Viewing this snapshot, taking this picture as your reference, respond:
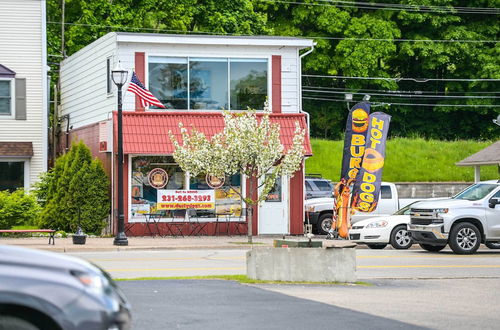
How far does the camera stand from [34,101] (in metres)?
40.5

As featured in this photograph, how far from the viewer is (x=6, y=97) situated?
39.8m

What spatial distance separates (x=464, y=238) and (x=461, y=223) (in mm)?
399

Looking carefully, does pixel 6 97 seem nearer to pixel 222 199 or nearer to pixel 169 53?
pixel 169 53

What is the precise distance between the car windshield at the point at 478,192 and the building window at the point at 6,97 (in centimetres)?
1884

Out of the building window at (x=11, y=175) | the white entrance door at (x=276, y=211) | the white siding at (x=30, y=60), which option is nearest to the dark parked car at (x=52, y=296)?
the white entrance door at (x=276, y=211)

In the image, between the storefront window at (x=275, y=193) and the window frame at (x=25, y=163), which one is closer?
the storefront window at (x=275, y=193)

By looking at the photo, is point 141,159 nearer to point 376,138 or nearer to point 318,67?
point 376,138

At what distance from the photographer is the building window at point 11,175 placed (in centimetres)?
3975

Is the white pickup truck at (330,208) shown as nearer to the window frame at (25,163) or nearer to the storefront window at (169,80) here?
the storefront window at (169,80)

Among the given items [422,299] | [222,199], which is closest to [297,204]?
[222,199]

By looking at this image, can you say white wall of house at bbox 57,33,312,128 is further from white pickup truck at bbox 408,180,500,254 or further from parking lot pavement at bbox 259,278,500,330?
parking lot pavement at bbox 259,278,500,330

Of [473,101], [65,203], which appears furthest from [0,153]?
[473,101]

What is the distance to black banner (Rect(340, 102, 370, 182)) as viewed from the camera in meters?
33.0

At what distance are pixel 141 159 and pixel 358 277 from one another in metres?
16.0
